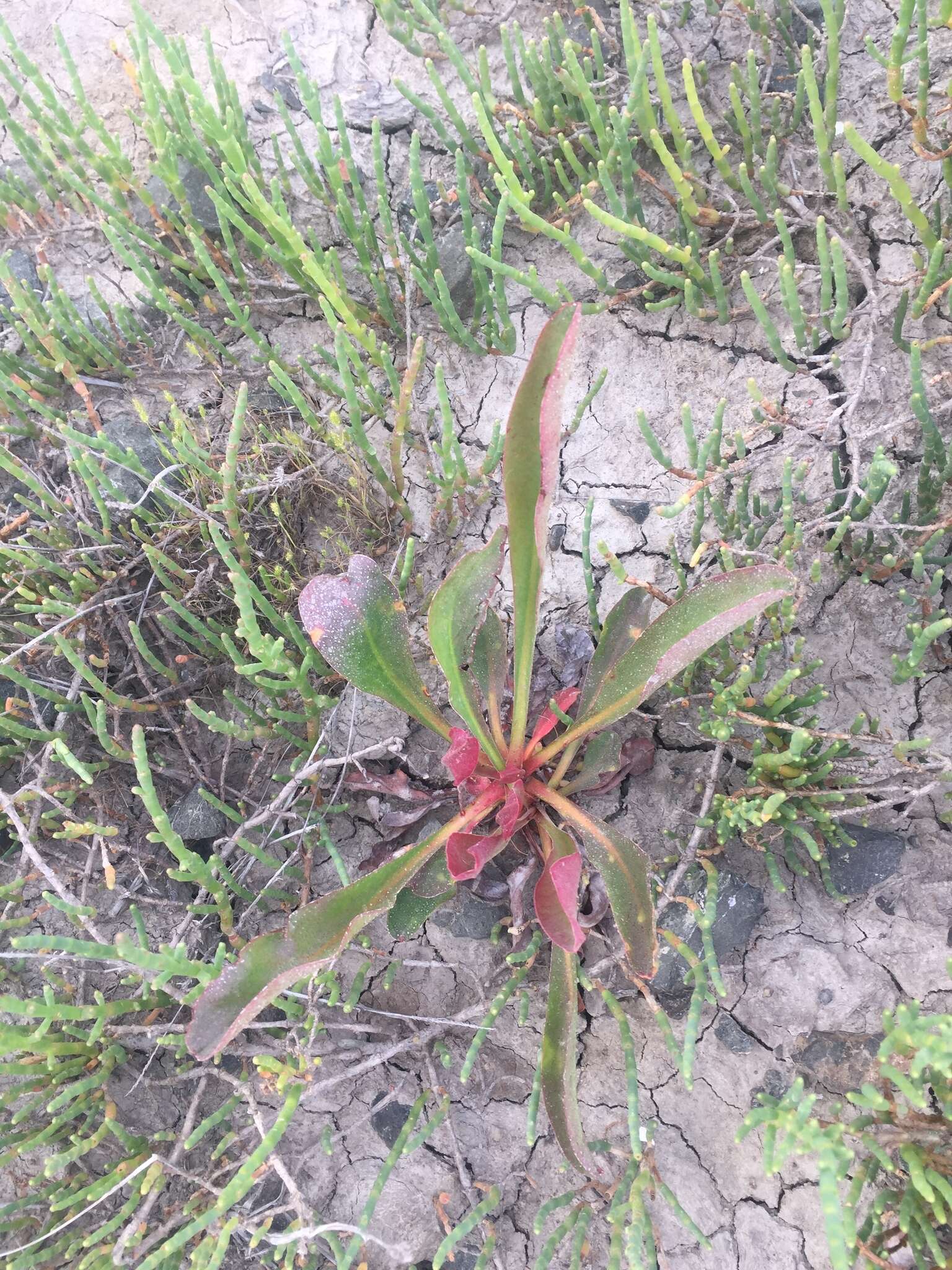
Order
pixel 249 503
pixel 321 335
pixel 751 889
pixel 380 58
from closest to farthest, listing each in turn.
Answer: pixel 751 889
pixel 249 503
pixel 321 335
pixel 380 58

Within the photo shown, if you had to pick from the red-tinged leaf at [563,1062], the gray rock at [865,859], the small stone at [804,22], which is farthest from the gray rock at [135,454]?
the small stone at [804,22]

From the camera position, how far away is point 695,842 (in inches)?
67.7

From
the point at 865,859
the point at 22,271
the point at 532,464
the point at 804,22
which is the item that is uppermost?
the point at 22,271

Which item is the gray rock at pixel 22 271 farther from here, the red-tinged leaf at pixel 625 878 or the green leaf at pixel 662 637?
the red-tinged leaf at pixel 625 878

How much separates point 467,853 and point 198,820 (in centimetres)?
75

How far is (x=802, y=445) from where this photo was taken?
1.89 metres

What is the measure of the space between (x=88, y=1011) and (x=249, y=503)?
3.86 ft

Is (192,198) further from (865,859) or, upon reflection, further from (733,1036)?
(733,1036)

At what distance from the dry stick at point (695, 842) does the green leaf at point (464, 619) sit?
1.42 feet

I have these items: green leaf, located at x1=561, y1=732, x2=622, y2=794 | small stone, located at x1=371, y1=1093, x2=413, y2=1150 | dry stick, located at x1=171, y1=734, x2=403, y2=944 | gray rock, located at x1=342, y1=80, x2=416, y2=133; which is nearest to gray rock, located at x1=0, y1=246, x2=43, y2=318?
gray rock, located at x1=342, y1=80, x2=416, y2=133

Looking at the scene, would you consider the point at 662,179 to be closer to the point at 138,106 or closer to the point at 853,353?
the point at 853,353

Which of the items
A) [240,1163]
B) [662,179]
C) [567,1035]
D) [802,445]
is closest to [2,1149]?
[240,1163]

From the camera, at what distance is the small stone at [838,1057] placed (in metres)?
1.73

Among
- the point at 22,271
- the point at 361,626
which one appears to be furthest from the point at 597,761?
the point at 22,271
